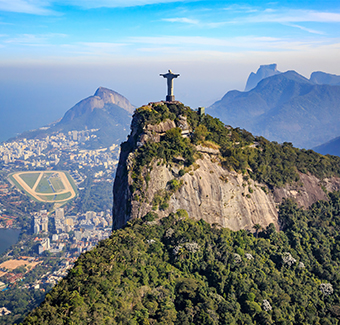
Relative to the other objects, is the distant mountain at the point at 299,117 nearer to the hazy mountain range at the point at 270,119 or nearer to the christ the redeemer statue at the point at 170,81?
the hazy mountain range at the point at 270,119

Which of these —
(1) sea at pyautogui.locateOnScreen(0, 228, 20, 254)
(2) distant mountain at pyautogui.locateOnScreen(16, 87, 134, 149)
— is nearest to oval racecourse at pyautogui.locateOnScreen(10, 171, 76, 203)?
(1) sea at pyautogui.locateOnScreen(0, 228, 20, 254)

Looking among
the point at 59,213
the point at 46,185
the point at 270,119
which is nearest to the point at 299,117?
the point at 270,119

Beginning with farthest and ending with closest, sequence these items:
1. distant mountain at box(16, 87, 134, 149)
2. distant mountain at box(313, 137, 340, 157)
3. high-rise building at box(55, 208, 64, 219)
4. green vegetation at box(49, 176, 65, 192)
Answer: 1. distant mountain at box(16, 87, 134, 149)
2. distant mountain at box(313, 137, 340, 157)
3. green vegetation at box(49, 176, 65, 192)
4. high-rise building at box(55, 208, 64, 219)

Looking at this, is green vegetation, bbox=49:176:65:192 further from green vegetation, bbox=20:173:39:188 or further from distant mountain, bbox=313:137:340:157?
distant mountain, bbox=313:137:340:157

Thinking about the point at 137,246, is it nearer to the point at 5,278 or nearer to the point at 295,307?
the point at 295,307

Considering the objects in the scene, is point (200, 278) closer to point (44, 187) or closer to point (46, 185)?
point (44, 187)

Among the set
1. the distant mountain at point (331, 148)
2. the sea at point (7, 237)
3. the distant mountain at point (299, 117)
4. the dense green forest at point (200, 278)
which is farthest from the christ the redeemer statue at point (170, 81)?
the distant mountain at point (299, 117)
